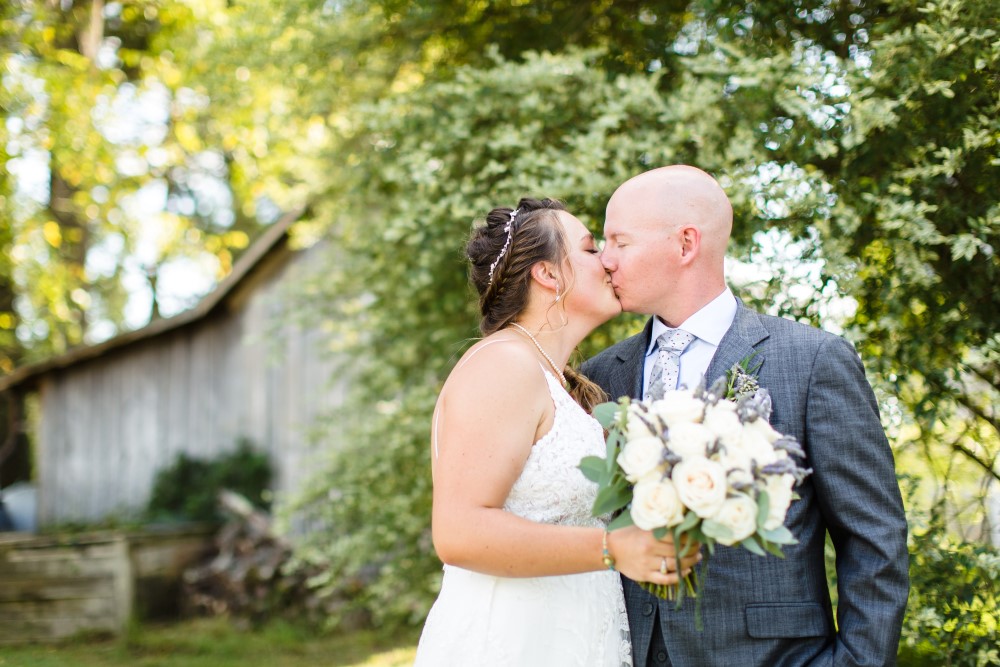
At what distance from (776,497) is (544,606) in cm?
94

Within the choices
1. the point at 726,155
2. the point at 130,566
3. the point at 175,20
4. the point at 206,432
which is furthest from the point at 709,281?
the point at 175,20

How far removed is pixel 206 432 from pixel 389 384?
7.16m

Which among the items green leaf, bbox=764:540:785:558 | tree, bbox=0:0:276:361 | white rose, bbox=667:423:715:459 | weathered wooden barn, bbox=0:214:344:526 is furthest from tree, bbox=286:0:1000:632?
tree, bbox=0:0:276:361

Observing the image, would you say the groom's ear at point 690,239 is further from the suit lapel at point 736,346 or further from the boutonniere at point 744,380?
the boutonniere at point 744,380

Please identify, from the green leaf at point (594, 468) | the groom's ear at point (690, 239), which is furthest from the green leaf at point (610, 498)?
the groom's ear at point (690, 239)

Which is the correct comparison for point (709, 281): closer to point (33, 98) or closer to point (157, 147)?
point (33, 98)

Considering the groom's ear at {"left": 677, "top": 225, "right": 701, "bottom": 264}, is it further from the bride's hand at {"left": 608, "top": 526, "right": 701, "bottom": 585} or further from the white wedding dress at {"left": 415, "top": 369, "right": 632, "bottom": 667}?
the bride's hand at {"left": 608, "top": 526, "right": 701, "bottom": 585}

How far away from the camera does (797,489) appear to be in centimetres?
243

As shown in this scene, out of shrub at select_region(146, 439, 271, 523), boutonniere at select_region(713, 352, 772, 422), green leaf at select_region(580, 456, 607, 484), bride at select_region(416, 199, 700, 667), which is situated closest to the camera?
green leaf at select_region(580, 456, 607, 484)

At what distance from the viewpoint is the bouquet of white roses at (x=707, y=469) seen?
1.83 m

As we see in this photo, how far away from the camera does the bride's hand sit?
201cm

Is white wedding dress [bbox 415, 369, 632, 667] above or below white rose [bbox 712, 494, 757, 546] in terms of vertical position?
below

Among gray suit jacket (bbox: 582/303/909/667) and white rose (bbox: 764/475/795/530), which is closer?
white rose (bbox: 764/475/795/530)

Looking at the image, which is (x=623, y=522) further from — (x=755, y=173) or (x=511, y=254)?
(x=755, y=173)
